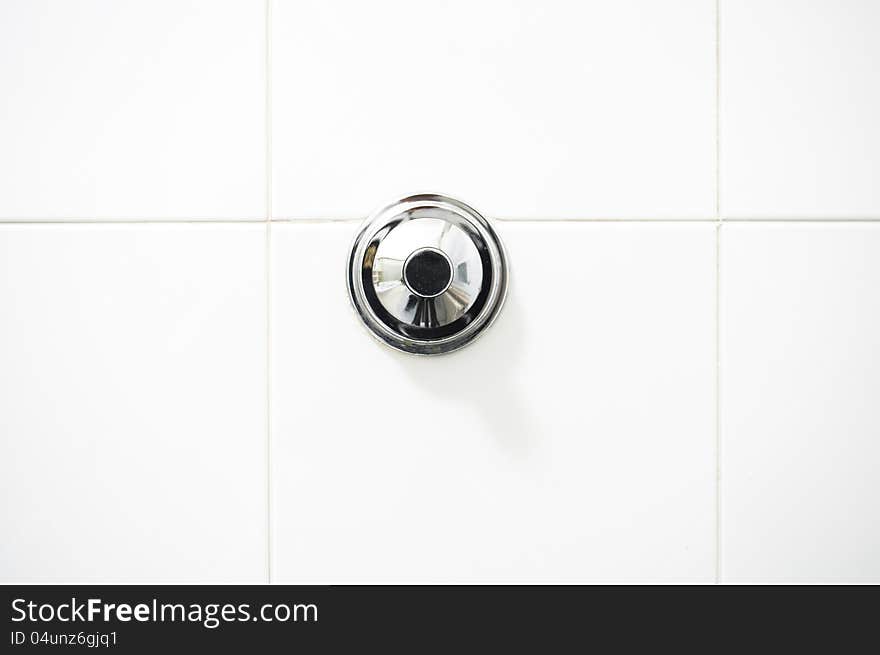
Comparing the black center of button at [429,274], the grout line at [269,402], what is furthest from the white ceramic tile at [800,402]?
the grout line at [269,402]

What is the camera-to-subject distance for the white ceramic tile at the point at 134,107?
45cm

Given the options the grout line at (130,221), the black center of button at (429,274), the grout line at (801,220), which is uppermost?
the grout line at (130,221)

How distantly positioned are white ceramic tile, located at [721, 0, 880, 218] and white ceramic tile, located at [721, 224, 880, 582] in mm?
30

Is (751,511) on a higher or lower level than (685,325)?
lower

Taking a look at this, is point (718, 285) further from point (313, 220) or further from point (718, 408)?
point (313, 220)

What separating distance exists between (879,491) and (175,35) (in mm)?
718

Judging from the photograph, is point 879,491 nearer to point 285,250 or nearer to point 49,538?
point 285,250

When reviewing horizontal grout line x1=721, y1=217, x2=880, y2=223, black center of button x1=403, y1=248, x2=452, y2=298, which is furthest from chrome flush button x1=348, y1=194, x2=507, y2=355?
horizontal grout line x1=721, y1=217, x2=880, y2=223

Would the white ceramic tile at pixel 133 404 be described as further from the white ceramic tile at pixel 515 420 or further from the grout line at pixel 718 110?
the grout line at pixel 718 110

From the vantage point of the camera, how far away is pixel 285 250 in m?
0.46

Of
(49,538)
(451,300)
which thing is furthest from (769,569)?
(49,538)

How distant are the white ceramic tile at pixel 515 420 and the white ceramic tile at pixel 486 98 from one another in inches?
1.7

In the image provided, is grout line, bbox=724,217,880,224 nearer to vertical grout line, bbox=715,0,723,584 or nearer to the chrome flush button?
vertical grout line, bbox=715,0,723,584
